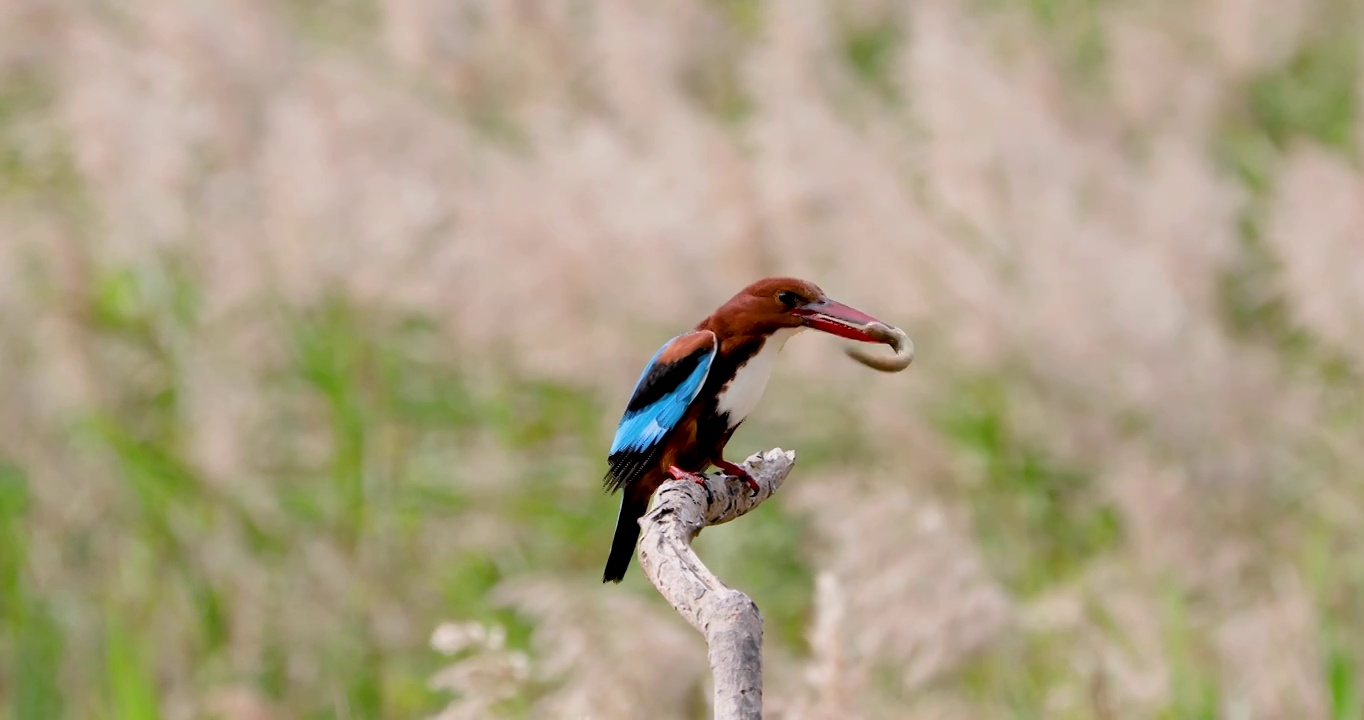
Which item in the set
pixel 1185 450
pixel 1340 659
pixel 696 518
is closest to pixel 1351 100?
pixel 1185 450

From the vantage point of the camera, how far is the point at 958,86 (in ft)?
16.2

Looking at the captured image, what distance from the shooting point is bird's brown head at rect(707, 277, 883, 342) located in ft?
4.72

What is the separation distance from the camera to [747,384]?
5.29 feet

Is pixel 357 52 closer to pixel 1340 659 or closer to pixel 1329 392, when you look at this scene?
pixel 1329 392

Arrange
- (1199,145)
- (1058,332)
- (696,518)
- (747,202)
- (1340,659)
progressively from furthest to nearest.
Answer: (1199,145) → (747,202) → (1058,332) → (1340,659) → (696,518)

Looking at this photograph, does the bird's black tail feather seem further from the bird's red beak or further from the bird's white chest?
the bird's red beak

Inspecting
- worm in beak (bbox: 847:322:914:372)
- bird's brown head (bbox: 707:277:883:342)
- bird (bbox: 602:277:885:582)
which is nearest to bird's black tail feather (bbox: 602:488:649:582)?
bird (bbox: 602:277:885:582)

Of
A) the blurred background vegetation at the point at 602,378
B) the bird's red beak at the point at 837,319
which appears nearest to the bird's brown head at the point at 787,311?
the bird's red beak at the point at 837,319

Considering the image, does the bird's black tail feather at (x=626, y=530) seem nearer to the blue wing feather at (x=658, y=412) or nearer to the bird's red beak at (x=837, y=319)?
the blue wing feather at (x=658, y=412)

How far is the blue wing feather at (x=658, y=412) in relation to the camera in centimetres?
161

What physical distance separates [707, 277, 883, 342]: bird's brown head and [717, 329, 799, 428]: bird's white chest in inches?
1.5

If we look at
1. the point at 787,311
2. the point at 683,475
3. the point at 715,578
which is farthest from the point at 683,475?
the point at 715,578

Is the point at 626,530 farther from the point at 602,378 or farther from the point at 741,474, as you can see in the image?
the point at 602,378

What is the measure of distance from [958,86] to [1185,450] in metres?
1.36
